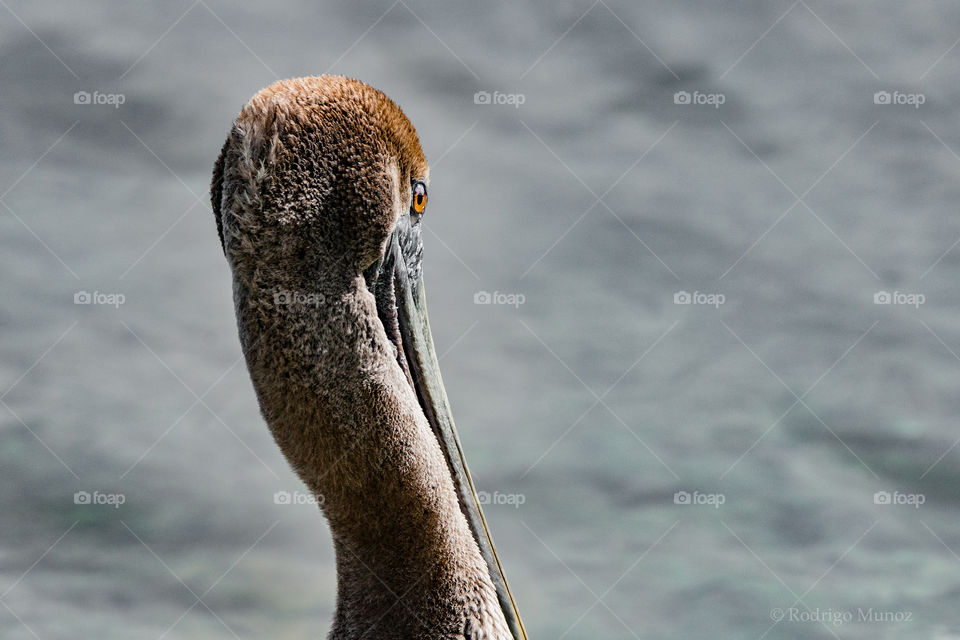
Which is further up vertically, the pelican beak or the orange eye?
the orange eye

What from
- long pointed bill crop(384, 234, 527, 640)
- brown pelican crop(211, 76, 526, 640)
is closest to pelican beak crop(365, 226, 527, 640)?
long pointed bill crop(384, 234, 527, 640)

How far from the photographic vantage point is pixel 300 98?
3857mm

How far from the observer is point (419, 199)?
173 inches

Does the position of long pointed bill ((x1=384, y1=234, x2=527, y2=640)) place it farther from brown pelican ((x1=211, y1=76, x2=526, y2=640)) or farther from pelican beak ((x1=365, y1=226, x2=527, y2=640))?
brown pelican ((x1=211, y1=76, x2=526, y2=640))

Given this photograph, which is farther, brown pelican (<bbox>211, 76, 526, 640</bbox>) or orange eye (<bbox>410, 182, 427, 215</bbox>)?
orange eye (<bbox>410, 182, 427, 215</bbox>)

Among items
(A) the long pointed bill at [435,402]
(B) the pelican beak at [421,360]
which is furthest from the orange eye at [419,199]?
(A) the long pointed bill at [435,402]

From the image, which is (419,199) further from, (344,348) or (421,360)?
(344,348)

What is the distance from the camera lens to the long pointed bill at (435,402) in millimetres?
4324

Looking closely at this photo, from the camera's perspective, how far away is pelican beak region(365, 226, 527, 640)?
429 cm

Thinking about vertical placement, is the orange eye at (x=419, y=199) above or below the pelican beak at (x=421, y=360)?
above

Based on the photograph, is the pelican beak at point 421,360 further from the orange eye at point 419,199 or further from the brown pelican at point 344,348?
the brown pelican at point 344,348

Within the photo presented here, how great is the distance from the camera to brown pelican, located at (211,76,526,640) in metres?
3.76

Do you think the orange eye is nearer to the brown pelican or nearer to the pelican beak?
the pelican beak

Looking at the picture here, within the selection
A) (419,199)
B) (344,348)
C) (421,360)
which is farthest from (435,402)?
(419,199)
